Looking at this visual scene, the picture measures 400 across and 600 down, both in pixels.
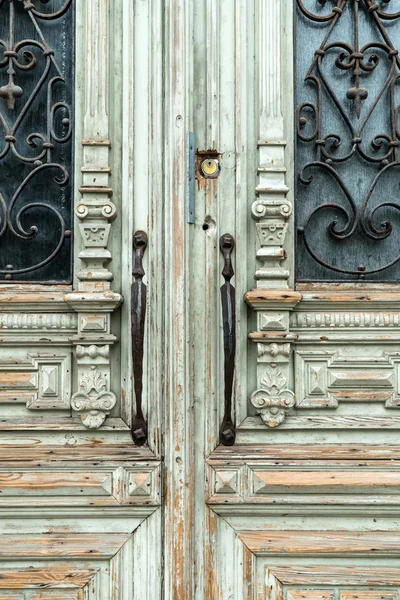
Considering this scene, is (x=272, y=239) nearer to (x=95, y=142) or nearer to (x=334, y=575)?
(x=95, y=142)

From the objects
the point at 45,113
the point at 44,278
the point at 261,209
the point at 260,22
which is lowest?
the point at 44,278

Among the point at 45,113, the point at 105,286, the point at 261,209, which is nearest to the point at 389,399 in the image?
the point at 261,209

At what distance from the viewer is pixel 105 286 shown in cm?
130

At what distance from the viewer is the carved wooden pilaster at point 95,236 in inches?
50.8

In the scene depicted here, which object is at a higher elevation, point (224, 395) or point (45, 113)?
point (45, 113)

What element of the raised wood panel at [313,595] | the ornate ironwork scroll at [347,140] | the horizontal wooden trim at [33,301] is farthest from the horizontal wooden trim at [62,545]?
the ornate ironwork scroll at [347,140]

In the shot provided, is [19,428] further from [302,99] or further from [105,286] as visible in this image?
[302,99]

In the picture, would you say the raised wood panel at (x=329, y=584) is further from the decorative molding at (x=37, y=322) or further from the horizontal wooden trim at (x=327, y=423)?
the decorative molding at (x=37, y=322)

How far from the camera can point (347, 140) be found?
137 cm

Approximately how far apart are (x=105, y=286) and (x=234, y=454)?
0.45 m

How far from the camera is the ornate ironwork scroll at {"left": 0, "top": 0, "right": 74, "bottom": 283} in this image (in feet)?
4.41

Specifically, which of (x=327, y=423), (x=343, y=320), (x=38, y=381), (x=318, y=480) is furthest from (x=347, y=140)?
(x=38, y=381)

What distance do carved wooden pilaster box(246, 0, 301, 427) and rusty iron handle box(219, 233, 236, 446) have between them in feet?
0.17

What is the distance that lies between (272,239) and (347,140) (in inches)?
11.4
